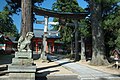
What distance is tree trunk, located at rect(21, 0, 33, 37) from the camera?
10500mm

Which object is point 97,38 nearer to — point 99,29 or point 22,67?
point 99,29

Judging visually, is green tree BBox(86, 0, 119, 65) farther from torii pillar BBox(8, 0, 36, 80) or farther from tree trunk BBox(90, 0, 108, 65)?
torii pillar BBox(8, 0, 36, 80)

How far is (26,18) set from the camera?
35.0ft

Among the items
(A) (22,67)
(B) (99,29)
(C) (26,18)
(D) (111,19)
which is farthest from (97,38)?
(A) (22,67)

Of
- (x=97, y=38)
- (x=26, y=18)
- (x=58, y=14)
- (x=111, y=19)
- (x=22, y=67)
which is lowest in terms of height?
(x=22, y=67)

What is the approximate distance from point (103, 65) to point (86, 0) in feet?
22.0

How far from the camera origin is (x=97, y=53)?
16609mm

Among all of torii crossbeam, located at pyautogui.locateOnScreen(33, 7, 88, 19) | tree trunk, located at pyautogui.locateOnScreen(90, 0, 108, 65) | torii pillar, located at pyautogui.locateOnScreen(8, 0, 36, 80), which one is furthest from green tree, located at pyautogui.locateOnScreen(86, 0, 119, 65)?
torii pillar, located at pyautogui.locateOnScreen(8, 0, 36, 80)

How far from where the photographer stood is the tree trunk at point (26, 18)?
34.4 feet

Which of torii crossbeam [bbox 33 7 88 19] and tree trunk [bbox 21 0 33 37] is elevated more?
torii crossbeam [bbox 33 7 88 19]

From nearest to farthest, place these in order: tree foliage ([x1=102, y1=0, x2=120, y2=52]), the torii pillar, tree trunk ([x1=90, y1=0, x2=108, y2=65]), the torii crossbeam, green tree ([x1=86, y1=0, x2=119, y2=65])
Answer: the torii pillar, tree foliage ([x1=102, y1=0, x2=120, y2=52]), green tree ([x1=86, y1=0, x2=119, y2=65]), tree trunk ([x1=90, y1=0, x2=108, y2=65]), the torii crossbeam

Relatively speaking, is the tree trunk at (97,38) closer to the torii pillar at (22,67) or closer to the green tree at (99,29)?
the green tree at (99,29)

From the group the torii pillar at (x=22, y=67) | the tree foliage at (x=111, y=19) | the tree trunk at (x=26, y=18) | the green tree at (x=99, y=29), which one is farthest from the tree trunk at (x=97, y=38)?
the torii pillar at (x=22, y=67)

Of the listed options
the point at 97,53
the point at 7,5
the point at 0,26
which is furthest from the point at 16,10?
the point at 97,53
